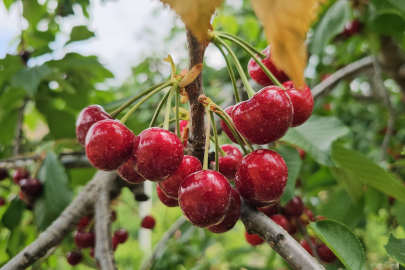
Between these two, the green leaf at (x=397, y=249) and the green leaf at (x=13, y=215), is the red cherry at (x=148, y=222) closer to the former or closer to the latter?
the green leaf at (x=13, y=215)

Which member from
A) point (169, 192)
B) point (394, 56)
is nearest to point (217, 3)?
point (169, 192)

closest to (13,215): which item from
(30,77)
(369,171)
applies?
(30,77)

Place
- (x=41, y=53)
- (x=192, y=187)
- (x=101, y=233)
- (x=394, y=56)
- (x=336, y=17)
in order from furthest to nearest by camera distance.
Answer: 1. (x=394, y=56)
2. (x=41, y=53)
3. (x=336, y=17)
4. (x=101, y=233)
5. (x=192, y=187)

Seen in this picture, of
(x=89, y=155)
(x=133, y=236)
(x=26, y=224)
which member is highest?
(x=89, y=155)

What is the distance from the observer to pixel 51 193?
45.3 inches

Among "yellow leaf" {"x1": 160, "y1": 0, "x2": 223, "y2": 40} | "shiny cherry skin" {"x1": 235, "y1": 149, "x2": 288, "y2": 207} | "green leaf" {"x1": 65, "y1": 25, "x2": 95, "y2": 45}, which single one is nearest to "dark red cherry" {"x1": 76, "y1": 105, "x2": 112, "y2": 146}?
"shiny cherry skin" {"x1": 235, "y1": 149, "x2": 288, "y2": 207}

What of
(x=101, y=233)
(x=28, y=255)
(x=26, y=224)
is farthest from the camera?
(x=26, y=224)

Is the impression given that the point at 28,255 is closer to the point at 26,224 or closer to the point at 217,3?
the point at 217,3

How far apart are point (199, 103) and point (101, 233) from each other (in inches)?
20.7

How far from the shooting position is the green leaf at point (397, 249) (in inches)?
24.2

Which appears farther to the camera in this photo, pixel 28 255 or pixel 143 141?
pixel 28 255

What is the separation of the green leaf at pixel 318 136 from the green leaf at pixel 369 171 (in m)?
0.04

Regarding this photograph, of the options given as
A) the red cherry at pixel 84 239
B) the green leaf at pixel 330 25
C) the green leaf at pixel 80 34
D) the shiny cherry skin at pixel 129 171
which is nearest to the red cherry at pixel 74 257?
the red cherry at pixel 84 239

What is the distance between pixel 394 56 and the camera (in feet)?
6.22
